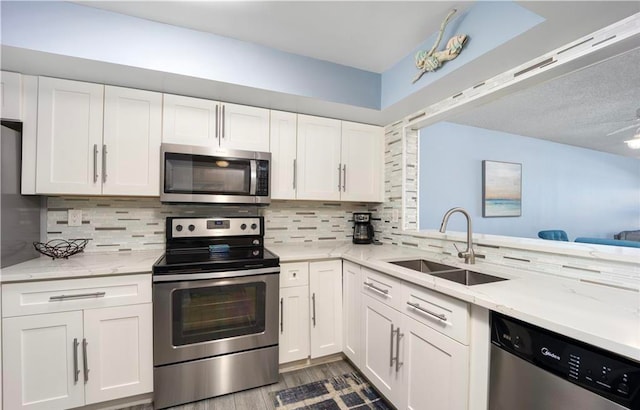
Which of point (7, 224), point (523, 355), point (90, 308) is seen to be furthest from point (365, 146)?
point (7, 224)

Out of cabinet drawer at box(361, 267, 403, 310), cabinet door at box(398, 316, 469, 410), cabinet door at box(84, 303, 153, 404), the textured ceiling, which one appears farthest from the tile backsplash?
the textured ceiling

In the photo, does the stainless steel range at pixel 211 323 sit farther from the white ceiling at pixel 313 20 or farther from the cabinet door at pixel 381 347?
the white ceiling at pixel 313 20

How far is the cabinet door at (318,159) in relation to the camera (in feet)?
7.48

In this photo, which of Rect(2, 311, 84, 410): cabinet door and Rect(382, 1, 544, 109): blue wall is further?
Rect(2, 311, 84, 410): cabinet door

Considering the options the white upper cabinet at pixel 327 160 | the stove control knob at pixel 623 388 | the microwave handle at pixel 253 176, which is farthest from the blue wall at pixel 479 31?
the stove control knob at pixel 623 388

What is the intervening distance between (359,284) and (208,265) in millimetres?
1021

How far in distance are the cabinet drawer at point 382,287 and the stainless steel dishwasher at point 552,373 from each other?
0.52 m

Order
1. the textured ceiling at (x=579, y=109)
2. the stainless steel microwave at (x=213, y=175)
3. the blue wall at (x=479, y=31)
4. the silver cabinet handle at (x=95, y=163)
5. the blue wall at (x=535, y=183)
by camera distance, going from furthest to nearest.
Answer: the blue wall at (x=535, y=183) < the textured ceiling at (x=579, y=109) < the stainless steel microwave at (x=213, y=175) < the silver cabinet handle at (x=95, y=163) < the blue wall at (x=479, y=31)

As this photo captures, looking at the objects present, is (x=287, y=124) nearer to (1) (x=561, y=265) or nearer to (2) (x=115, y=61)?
(2) (x=115, y=61)

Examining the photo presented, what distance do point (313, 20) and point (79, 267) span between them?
1983 mm

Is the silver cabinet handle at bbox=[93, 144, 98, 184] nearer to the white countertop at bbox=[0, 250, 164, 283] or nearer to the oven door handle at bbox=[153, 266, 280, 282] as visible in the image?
the white countertop at bbox=[0, 250, 164, 283]

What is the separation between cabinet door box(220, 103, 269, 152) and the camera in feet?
6.63

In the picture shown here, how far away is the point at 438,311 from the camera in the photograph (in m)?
1.21

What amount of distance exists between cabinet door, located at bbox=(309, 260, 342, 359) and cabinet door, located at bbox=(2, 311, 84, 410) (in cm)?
139
